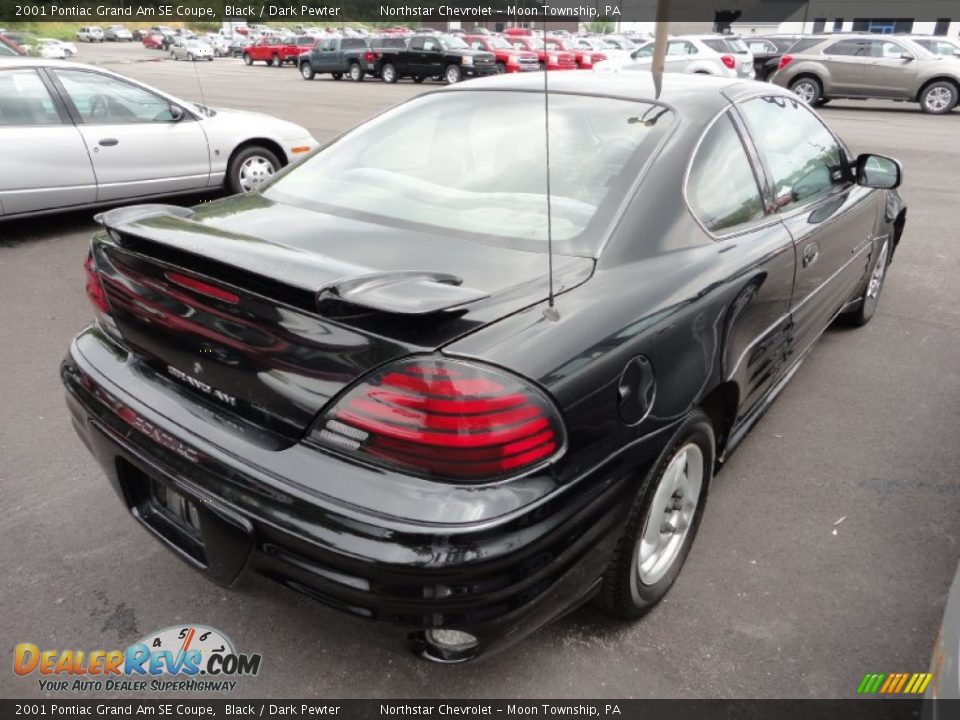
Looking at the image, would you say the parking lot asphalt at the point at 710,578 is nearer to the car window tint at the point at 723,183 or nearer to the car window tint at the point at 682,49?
the car window tint at the point at 723,183

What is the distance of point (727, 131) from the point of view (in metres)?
2.72

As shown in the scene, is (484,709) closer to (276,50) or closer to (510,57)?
(510,57)

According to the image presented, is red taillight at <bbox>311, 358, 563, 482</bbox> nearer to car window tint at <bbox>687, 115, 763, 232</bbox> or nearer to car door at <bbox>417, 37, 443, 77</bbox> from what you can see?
car window tint at <bbox>687, 115, 763, 232</bbox>

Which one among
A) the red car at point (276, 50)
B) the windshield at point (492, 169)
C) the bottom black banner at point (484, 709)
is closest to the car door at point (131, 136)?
the windshield at point (492, 169)

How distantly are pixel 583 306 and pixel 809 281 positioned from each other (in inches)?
64.4

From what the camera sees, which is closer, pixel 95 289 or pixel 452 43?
pixel 95 289

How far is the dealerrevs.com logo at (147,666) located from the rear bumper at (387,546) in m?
0.39

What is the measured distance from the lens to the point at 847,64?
1605 cm

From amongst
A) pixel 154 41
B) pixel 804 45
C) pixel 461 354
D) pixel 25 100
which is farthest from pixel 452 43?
pixel 154 41

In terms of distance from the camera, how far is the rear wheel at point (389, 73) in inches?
1035

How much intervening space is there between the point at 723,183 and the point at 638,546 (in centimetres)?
130

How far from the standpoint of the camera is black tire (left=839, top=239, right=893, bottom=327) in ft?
14.9

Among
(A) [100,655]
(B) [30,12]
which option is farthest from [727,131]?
(B) [30,12]

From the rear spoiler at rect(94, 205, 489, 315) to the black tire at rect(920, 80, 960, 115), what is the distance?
18.0 m
